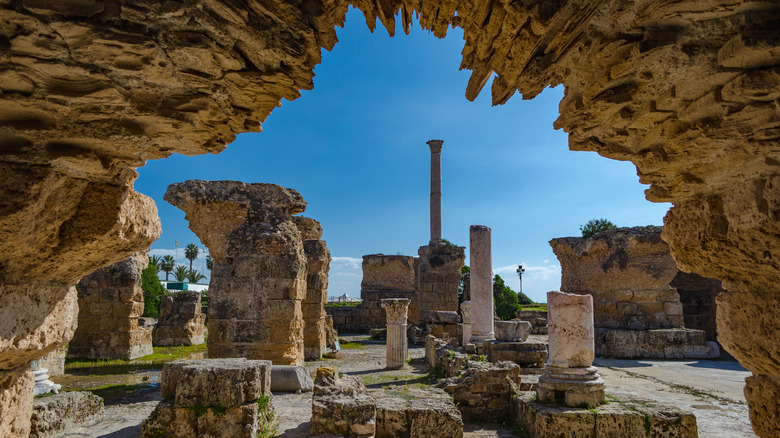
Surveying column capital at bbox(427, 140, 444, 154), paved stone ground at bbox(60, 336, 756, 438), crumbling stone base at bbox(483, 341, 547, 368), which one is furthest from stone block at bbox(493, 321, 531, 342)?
column capital at bbox(427, 140, 444, 154)

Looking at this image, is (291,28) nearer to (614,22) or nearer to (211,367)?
(614,22)

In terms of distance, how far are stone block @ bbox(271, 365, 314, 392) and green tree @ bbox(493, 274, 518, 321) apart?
46.4ft

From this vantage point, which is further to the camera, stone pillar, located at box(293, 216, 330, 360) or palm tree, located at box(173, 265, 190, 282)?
palm tree, located at box(173, 265, 190, 282)

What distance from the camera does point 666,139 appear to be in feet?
7.29

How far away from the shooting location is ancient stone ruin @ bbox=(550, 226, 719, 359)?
39.9 feet

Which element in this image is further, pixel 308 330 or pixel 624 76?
pixel 308 330

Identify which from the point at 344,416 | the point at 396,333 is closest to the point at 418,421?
the point at 344,416

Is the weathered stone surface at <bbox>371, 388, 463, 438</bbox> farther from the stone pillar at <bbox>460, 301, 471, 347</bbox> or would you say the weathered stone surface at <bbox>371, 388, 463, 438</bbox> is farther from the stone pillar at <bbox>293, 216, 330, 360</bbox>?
the stone pillar at <bbox>293, 216, 330, 360</bbox>

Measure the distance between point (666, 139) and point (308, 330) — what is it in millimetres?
10878

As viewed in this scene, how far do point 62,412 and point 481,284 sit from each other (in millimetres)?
8561

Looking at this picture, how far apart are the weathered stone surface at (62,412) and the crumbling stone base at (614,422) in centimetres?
562

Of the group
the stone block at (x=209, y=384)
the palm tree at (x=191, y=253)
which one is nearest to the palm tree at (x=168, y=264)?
the palm tree at (x=191, y=253)

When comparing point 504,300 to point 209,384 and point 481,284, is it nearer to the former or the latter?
point 481,284

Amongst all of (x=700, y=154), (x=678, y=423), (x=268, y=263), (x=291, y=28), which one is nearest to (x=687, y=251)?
(x=700, y=154)
